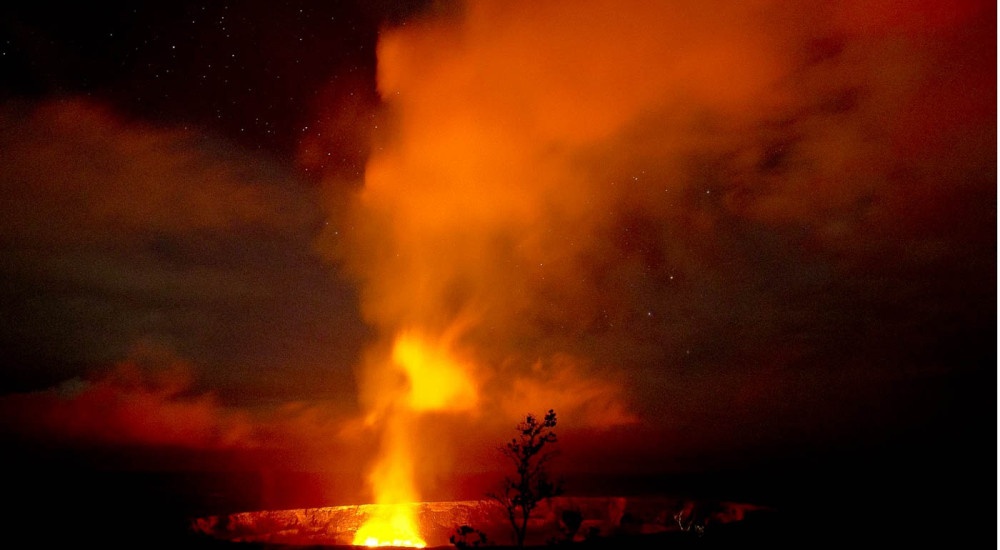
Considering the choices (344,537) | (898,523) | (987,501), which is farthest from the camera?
(344,537)

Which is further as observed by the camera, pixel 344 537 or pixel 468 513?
pixel 468 513

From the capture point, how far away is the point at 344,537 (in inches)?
1368

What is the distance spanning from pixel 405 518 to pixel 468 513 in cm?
364

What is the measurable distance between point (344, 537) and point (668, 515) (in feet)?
55.6

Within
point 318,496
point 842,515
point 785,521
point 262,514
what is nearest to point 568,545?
point 785,521

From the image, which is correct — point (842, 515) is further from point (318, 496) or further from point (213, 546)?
point (318, 496)

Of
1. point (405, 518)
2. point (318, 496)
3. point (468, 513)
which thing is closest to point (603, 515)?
point (468, 513)

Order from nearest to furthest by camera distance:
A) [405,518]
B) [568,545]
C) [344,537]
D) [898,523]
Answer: [568,545], [898,523], [344,537], [405,518]

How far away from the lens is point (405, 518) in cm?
3700

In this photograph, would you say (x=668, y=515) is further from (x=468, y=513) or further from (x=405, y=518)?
(x=405, y=518)

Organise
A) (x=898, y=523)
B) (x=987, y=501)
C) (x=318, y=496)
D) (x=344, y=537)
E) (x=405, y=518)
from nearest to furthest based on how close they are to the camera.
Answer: (x=898, y=523) < (x=987, y=501) < (x=344, y=537) < (x=405, y=518) < (x=318, y=496)

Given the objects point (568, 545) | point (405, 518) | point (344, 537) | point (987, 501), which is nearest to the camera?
point (568, 545)

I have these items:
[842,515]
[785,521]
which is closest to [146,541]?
[785,521]

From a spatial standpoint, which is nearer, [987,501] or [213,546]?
[213,546]
